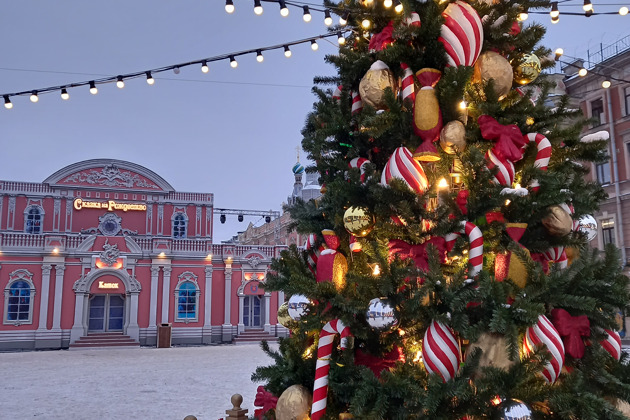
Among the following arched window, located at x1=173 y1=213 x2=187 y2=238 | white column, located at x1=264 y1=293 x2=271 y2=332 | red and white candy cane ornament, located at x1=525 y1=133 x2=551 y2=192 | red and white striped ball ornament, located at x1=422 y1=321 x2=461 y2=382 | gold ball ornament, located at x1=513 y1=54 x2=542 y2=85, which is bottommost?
white column, located at x1=264 y1=293 x2=271 y2=332

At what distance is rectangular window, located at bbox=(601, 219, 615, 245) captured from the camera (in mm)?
20250

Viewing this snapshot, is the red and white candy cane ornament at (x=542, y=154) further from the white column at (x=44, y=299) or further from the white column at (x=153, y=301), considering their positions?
the white column at (x=44, y=299)

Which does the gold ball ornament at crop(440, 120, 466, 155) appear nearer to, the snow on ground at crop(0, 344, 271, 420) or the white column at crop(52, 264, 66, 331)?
the snow on ground at crop(0, 344, 271, 420)

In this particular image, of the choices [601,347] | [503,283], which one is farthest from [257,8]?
[601,347]

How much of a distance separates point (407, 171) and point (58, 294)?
23544mm

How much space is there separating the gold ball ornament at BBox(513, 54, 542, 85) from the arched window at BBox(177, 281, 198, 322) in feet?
77.0

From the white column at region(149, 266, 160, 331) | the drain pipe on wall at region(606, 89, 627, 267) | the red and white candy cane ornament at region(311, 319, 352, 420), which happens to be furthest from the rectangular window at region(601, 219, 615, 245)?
the red and white candy cane ornament at region(311, 319, 352, 420)

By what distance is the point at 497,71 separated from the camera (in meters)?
2.89

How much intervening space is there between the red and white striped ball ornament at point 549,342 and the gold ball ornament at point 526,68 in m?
1.51

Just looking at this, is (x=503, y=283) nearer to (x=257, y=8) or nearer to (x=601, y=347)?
(x=601, y=347)

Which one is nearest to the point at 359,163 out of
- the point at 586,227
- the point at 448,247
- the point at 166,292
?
the point at 448,247

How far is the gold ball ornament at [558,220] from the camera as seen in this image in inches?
106

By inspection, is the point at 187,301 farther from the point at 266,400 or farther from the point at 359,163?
the point at 359,163

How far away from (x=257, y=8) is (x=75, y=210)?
22992 millimetres
